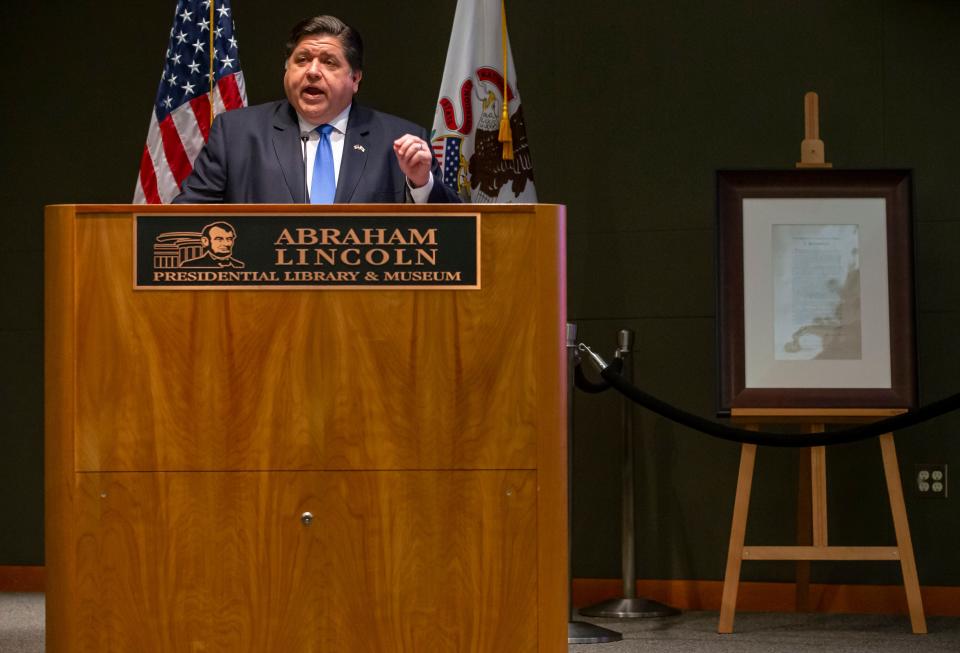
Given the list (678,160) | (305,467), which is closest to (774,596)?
(678,160)

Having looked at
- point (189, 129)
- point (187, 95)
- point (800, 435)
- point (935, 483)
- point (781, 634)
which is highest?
point (187, 95)

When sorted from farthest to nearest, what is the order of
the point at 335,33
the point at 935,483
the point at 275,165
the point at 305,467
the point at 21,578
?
the point at 21,578 < the point at 935,483 < the point at 335,33 < the point at 275,165 < the point at 305,467

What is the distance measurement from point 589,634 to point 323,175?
1956 mm

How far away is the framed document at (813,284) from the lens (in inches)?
161

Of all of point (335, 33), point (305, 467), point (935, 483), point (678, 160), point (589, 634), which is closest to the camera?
point (305, 467)

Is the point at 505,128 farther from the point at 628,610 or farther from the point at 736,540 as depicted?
the point at 628,610

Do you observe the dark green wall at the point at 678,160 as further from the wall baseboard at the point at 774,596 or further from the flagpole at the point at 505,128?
the flagpole at the point at 505,128

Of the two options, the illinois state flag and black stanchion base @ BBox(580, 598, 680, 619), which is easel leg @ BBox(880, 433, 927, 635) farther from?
the illinois state flag

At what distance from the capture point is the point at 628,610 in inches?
174

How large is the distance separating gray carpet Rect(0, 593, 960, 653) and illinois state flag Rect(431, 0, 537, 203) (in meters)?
1.45

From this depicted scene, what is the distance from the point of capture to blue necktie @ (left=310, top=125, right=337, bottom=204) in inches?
95.7

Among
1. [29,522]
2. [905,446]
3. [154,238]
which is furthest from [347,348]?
[29,522]

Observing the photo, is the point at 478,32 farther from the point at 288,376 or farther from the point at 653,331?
the point at 288,376

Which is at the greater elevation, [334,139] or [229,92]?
[229,92]
